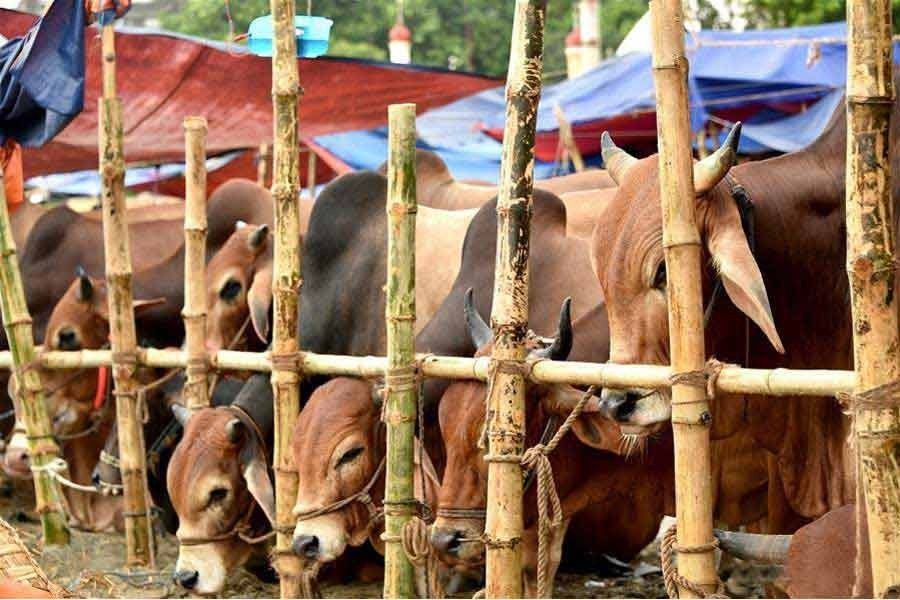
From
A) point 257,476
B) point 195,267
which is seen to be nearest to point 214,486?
point 257,476

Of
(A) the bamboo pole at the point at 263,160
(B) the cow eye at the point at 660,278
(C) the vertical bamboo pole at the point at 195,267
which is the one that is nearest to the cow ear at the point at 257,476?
(C) the vertical bamboo pole at the point at 195,267

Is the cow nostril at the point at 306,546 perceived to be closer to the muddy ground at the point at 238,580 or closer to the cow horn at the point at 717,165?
the muddy ground at the point at 238,580

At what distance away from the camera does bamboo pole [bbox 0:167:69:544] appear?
6.87m

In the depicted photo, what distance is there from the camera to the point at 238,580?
684 cm

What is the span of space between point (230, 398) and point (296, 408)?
1832 mm

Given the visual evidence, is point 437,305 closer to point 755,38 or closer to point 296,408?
point 296,408

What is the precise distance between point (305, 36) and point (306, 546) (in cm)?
192

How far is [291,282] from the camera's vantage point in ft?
18.1

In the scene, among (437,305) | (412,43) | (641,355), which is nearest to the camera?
(641,355)

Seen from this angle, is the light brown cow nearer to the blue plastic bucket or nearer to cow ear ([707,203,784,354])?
cow ear ([707,203,784,354])

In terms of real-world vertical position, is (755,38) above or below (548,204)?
above

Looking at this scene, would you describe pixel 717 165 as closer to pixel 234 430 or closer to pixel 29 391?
pixel 234 430

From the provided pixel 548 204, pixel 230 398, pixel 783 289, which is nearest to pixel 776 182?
pixel 783 289

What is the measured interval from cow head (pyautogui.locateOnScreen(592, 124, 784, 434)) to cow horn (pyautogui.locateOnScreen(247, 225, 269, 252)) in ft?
10.5
